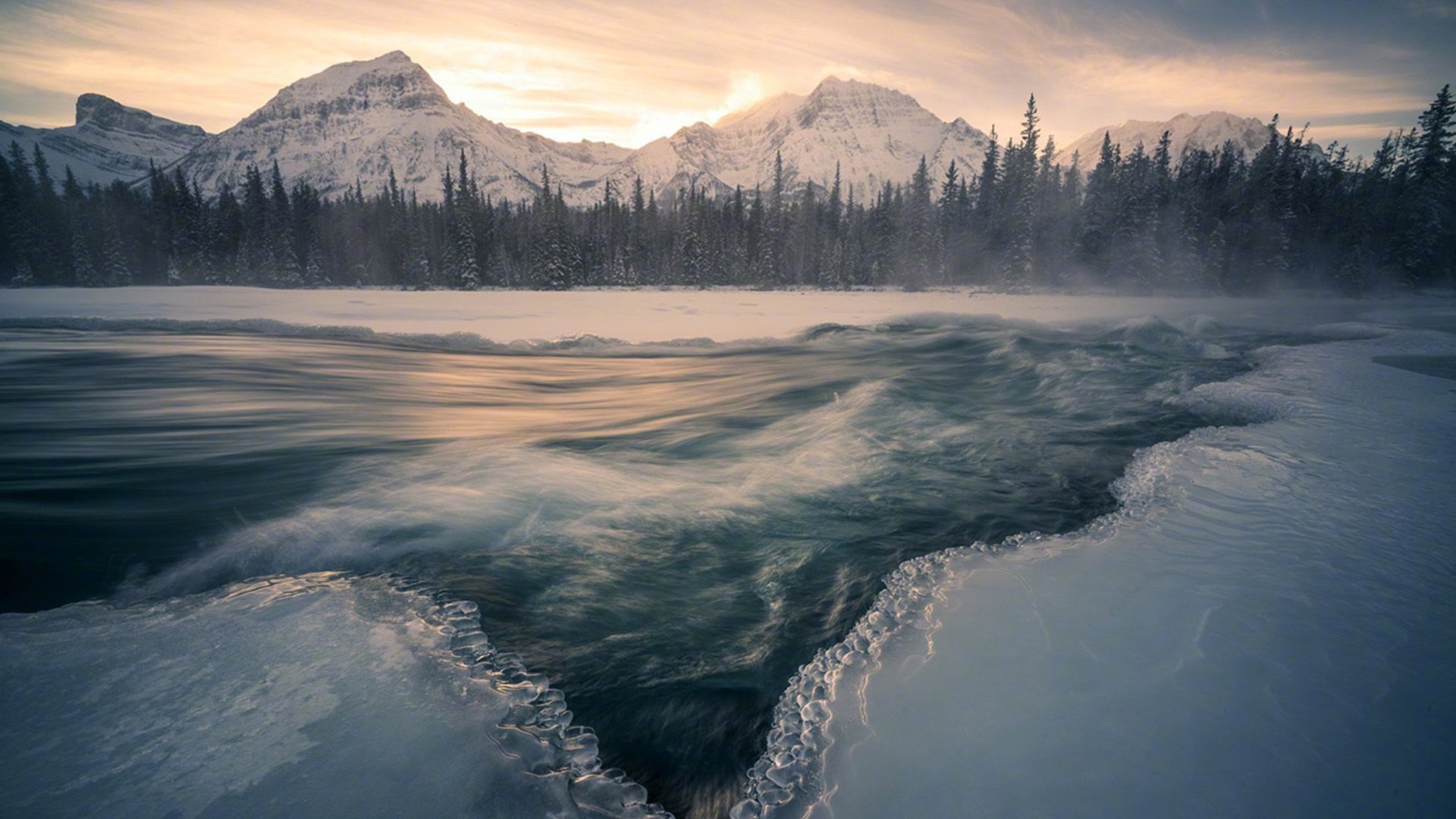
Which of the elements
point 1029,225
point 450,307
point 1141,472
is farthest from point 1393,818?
point 1029,225

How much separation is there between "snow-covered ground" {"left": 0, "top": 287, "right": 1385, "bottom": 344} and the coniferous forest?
12.1 metres

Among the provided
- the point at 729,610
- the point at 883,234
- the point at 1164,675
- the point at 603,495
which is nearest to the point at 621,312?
the point at 603,495

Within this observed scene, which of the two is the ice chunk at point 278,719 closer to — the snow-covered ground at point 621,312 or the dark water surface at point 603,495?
the dark water surface at point 603,495

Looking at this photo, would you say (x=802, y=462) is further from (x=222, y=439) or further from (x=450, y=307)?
(x=450, y=307)

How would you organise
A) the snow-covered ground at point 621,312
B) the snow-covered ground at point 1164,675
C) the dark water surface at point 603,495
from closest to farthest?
1. the snow-covered ground at point 1164,675
2. the dark water surface at point 603,495
3. the snow-covered ground at point 621,312

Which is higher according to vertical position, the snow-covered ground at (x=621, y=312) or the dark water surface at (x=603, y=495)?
the snow-covered ground at (x=621, y=312)

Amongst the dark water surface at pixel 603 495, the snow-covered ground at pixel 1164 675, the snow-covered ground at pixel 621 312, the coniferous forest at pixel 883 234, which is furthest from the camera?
the coniferous forest at pixel 883 234

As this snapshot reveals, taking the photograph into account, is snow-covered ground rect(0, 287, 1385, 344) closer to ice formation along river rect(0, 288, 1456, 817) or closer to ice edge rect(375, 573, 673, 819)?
ice formation along river rect(0, 288, 1456, 817)

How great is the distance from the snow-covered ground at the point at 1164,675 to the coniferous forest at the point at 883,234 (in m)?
54.0

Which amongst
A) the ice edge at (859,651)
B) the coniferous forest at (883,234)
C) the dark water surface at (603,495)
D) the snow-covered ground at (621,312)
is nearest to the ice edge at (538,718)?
the dark water surface at (603,495)

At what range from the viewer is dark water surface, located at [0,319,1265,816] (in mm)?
3451

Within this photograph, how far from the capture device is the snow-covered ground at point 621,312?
71.4ft

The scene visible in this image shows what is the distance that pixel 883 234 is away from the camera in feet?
218

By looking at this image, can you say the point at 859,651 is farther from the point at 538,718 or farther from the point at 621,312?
the point at 621,312
